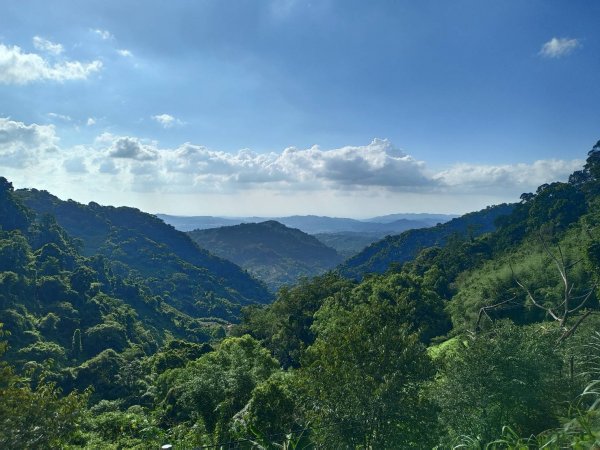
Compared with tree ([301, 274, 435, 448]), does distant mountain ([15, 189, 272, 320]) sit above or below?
below

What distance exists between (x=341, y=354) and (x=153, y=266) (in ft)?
559

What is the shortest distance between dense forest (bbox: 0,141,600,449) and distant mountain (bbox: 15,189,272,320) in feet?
98.9

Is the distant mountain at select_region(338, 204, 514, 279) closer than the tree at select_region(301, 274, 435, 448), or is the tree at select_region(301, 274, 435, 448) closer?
the tree at select_region(301, 274, 435, 448)

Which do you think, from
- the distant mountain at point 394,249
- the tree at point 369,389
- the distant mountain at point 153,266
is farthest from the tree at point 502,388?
the distant mountain at point 394,249

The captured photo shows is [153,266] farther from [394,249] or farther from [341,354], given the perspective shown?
[341,354]

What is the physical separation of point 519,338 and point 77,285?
8316cm

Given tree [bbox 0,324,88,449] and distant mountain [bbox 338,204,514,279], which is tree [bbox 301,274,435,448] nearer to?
tree [bbox 0,324,88,449]

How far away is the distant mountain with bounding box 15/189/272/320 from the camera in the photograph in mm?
150375

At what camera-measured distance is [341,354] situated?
12.5 meters

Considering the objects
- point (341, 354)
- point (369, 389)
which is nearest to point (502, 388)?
point (369, 389)

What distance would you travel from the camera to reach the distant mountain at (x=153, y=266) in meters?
150

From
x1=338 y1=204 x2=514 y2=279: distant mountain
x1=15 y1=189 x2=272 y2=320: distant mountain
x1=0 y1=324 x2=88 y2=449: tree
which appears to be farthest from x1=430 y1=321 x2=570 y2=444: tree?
x1=338 y1=204 x2=514 y2=279: distant mountain

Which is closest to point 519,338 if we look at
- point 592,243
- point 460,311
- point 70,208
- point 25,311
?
point 592,243

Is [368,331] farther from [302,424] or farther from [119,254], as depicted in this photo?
[119,254]
